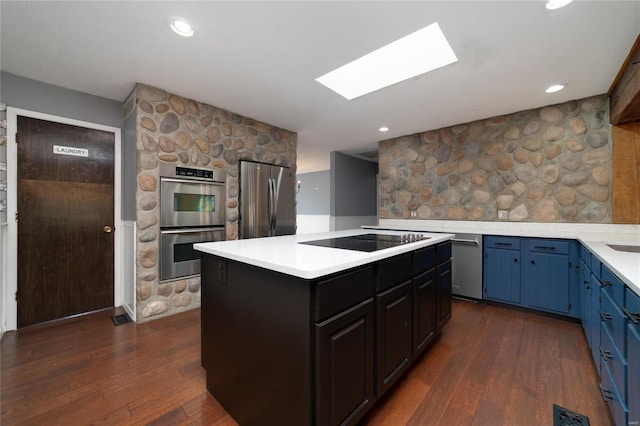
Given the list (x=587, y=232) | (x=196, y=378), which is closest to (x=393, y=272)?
(x=196, y=378)

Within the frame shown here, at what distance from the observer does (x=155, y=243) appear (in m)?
2.79

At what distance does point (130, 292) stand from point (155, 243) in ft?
2.14

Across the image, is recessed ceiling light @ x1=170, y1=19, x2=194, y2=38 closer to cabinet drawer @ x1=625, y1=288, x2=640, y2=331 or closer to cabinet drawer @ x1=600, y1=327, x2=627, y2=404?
cabinet drawer @ x1=625, y1=288, x2=640, y2=331

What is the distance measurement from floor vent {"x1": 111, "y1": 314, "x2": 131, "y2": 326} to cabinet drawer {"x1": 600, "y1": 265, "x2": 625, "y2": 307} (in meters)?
3.84

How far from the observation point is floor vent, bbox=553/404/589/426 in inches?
55.6

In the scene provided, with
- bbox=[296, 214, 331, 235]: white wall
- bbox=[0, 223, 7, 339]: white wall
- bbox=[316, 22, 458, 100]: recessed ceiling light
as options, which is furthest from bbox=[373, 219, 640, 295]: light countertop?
bbox=[0, 223, 7, 339]: white wall

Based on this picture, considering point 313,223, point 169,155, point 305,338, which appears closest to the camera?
point 305,338

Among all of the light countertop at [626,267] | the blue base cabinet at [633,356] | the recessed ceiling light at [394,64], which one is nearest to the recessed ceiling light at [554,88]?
the recessed ceiling light at [394,64]

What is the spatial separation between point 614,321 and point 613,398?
1.26ft

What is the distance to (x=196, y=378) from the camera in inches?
70.4

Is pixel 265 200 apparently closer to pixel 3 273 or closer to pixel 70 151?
pixel 70 151

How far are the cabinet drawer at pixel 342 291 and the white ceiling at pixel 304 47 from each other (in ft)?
5.52

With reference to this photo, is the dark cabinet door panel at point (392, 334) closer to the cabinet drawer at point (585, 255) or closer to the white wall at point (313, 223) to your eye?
the cabinet drawer at point (585, 255)

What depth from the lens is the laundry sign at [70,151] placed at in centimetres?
274
